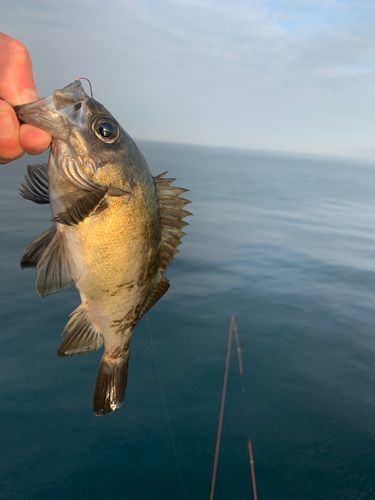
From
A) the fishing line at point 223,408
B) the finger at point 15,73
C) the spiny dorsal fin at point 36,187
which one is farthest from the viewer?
the fishing line at point 223,408

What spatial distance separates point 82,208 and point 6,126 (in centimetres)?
65

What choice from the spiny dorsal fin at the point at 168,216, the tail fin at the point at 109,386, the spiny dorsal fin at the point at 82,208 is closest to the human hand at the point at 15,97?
the spiny dorsal fin at the point at 82,208

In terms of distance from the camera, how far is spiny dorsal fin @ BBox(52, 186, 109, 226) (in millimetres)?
2227

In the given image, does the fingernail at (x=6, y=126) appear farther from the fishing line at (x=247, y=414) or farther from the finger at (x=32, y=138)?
the fishing line at (x=247, y=414)

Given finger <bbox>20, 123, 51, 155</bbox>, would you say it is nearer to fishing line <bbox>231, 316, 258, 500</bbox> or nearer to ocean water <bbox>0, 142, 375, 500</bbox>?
ocean water <bbox>0, 142, 375, 500</bbox>

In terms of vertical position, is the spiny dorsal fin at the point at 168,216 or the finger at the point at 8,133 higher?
the finger at the point at 8,133

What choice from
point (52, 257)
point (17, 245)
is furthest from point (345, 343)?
point (17, 245)

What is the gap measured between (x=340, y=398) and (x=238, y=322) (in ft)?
13.4

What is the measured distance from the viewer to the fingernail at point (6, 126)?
2104mm

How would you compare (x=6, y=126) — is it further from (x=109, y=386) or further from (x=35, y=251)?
(x=109, y=386)

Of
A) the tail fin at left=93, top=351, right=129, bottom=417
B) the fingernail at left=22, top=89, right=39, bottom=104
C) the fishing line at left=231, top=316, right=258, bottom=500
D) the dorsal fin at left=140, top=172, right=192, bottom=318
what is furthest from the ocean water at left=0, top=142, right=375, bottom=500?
the fingernail at left=22, top=89, right=39, bottom=104

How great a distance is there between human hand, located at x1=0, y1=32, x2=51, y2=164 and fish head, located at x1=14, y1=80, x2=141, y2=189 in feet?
0.28

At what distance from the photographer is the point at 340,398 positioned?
10.3 metres

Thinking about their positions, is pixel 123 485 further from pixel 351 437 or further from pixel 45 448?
pixel 351 437
